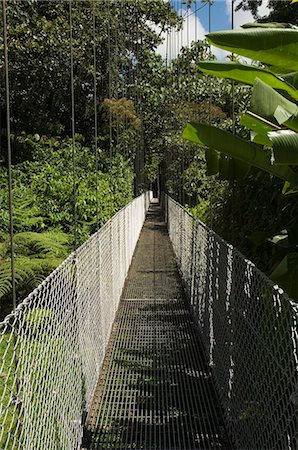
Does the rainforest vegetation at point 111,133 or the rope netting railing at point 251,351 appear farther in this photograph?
the rainforest vegetation at point 111,133

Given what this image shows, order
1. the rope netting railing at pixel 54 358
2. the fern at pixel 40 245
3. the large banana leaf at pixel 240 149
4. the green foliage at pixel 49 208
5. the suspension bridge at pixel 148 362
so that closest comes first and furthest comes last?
the rope netting railing at pixel 54 358 → the suspension bridge at pixel 148 362 → the large banana leaf at pixel 240 149 → the green foliage at pixel 49 208 → the fern at pixel 40 245

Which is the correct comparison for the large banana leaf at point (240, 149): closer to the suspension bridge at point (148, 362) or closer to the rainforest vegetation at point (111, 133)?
the rainforest vegetation at point (111, 133)

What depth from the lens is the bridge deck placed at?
2957 mm

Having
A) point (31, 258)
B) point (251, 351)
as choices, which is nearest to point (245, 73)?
point (251, 351)

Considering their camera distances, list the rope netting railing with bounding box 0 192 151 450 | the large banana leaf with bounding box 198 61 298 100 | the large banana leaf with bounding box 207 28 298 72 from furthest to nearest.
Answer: the large banana leaf with bounding box 198 61 298 100 → the large banana leaf with bounding box 207 28 298 72 → the rope netting railing with bounding box 0 192 151 450

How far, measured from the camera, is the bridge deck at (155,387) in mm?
2957

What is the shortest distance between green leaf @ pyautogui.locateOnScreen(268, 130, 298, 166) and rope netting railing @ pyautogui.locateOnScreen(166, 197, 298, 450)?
443 millimetres

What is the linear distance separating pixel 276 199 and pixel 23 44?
946cm

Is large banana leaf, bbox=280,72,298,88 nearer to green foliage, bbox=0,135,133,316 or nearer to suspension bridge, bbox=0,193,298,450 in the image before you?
suspension bridge, bbox=0,193,298,450

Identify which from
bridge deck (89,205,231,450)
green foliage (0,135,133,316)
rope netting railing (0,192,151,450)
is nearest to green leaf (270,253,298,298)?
rope netting railing (0,192,151,450)

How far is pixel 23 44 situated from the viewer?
1117cm

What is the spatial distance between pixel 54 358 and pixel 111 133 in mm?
8353

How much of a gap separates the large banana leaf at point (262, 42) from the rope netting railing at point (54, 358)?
1162 mm

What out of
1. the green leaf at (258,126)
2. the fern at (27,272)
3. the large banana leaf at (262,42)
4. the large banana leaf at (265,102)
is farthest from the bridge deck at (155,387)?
the large banana leaf at (262,42)
